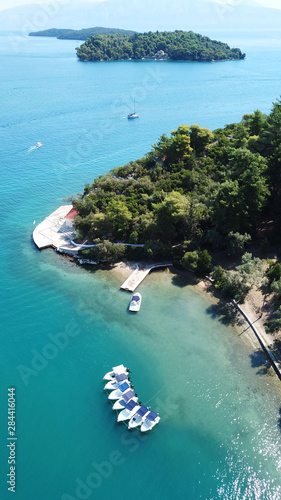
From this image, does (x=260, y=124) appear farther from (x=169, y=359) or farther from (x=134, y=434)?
(x=134, y=434)

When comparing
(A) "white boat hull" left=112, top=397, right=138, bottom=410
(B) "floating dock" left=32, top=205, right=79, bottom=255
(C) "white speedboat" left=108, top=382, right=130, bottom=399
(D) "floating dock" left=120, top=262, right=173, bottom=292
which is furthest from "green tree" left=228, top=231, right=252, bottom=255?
(A) "white boat hull" left=112, top=397, right=138, bottom=410

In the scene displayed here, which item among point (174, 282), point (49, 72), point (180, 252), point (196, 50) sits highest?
point (196, 50)

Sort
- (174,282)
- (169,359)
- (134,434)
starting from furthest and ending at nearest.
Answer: (174,282) → (169,359) → (134,434)

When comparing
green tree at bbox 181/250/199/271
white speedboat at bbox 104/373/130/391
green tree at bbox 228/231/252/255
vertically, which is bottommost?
white speedboat at bbox 104/373/130/391

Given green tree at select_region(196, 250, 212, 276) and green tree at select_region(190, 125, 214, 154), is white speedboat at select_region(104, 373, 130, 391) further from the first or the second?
green tree at select_region(190, 125, 214, 154)

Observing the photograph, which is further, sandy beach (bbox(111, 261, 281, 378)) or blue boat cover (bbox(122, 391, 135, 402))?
sandy beach (bbox(111, 261, 281, 378))

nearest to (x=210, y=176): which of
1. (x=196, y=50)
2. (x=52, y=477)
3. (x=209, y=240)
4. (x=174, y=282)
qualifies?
(x=209, y=240)

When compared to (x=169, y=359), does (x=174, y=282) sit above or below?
above
